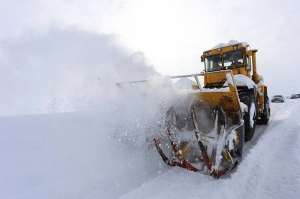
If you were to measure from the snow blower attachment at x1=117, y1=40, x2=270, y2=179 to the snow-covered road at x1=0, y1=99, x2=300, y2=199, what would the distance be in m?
0.28

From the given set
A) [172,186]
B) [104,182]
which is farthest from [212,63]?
[104,182]

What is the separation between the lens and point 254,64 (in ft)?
20.2

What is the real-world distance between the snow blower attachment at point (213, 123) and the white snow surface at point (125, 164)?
0.25 meters

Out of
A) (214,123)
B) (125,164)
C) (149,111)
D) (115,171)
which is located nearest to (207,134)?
(214,123)

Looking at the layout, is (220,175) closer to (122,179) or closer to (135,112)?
(122,179)

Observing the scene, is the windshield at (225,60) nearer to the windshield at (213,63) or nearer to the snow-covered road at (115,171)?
the windshield at (213,63)

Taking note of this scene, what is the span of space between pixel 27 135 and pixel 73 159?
2.61 metres

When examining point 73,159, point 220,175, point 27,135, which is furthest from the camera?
point 27,135

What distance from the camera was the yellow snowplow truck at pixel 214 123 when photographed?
3270mm

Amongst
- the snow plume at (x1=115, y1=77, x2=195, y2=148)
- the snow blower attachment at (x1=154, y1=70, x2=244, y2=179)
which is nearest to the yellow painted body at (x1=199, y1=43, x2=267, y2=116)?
the snow blower attachment at (x1=154, y1=70, x2=244, y2=179)

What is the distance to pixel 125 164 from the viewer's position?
3.90 metres

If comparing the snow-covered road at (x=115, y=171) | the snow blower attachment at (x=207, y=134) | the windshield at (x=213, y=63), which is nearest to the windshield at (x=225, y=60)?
the windshield at (x=213, y=63)

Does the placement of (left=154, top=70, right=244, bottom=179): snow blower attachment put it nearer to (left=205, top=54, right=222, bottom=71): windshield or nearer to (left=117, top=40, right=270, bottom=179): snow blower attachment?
(left=117, top=40, right=270, bottom=179): snow blower attachment

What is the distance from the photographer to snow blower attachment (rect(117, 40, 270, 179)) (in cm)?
327
